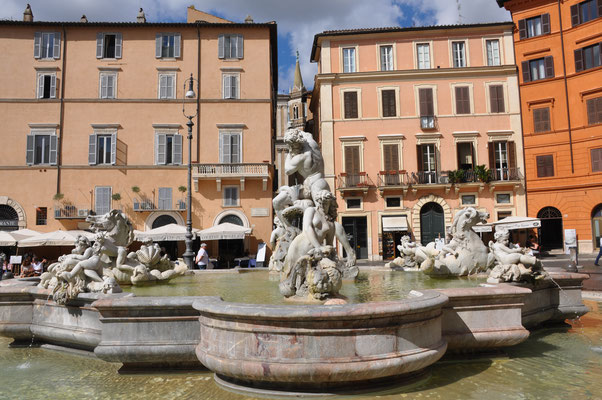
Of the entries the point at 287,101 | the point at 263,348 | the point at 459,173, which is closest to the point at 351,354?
the point at 263,348

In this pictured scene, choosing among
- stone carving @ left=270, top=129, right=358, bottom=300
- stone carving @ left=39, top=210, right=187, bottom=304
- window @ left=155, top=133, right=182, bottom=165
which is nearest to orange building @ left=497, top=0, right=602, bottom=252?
window @ left=155, top=133, right=182, bottom=165

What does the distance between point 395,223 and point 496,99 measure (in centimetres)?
1039

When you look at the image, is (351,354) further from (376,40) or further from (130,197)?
(376,40)

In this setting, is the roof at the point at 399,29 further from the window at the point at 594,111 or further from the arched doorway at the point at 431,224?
the arched doorway at the point at 431,224

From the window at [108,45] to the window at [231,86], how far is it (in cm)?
686

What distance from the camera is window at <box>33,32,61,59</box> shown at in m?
28.6

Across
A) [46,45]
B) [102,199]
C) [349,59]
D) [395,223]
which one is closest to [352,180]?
[395,223]

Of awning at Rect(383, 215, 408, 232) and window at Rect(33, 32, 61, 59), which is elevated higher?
window at Rect(33, 32, 61, 59)

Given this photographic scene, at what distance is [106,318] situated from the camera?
4305 mm

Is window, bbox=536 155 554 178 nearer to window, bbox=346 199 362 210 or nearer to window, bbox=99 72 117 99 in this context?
window, bbox=346 199 362 210

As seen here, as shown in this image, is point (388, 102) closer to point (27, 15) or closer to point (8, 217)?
point (8, 217)

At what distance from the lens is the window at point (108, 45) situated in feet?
95.0

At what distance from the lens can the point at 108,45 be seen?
96.3 ft

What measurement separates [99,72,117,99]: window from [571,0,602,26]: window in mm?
28165
